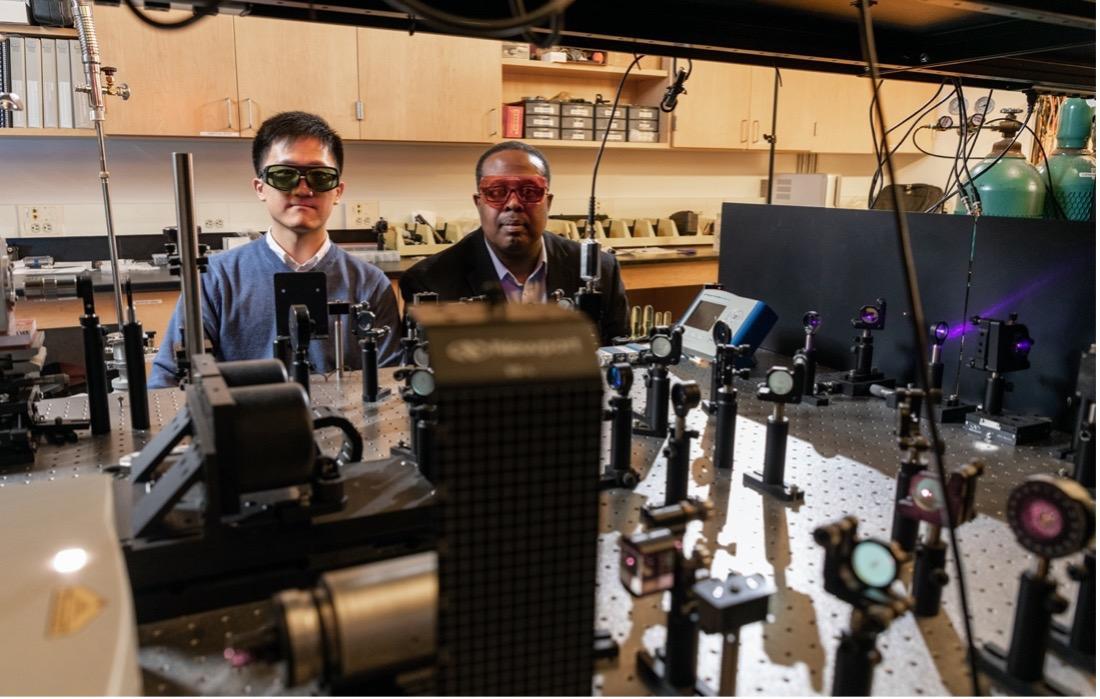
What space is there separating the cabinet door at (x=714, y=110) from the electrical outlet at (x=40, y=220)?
123 inches

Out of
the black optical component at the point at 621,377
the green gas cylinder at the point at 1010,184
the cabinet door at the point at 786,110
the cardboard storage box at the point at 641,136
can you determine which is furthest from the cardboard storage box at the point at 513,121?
the black optical component at the point at 621,377

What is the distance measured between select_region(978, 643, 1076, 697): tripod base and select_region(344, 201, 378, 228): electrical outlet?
12.6 ft

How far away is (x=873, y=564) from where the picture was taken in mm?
603

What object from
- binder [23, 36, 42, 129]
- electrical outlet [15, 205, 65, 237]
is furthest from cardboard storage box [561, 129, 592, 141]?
electrical outlet [15, 205, 65, 237]

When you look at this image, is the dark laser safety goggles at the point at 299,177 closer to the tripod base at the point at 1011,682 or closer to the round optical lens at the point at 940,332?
the round optical lens at the point at 940,332

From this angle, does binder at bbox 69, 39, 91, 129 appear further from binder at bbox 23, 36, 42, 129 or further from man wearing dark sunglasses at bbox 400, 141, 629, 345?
man wearing dark sunglasses at bbox 400, 141, 629, 345

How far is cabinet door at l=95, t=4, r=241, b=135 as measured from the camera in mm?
3273

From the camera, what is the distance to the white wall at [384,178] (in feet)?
11.9

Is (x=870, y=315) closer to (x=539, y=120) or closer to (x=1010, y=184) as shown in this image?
(x=1010, y=184)

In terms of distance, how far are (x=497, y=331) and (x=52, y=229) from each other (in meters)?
3.91

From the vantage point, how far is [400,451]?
1.09m

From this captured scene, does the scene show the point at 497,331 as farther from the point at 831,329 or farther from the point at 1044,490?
the point at 831,329

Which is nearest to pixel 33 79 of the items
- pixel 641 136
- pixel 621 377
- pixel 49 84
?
pixel 49 84

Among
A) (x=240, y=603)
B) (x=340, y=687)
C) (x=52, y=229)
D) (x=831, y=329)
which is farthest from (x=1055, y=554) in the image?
(x=52, y=229)
